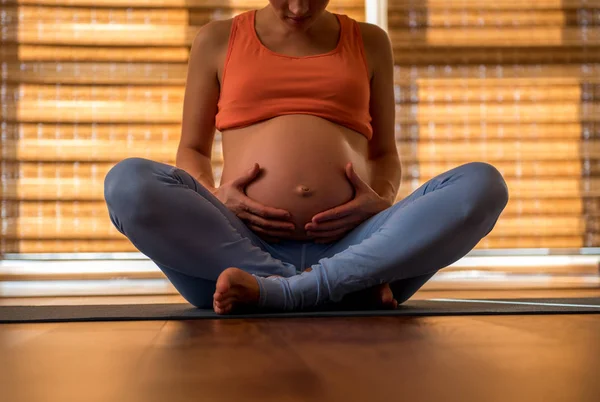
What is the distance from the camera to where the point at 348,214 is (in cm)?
166

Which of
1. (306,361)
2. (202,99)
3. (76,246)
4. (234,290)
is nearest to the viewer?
(306,361)

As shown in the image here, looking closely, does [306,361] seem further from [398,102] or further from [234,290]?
[398,102]

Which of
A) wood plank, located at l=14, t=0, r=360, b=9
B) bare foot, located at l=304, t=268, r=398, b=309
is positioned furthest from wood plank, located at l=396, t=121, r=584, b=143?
bare foot, located at l=304, t=268, r=398, b=309

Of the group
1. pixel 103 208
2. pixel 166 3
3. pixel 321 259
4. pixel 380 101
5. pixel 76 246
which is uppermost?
pixel 166 3

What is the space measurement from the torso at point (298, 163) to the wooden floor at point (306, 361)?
420 millimetres

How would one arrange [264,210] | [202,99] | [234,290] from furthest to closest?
[202,99] → [264,210] → [234,290]

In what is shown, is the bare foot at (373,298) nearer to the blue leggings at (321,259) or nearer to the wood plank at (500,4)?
the blue leggings at (321,259)

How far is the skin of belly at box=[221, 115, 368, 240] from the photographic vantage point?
1663 millimetres

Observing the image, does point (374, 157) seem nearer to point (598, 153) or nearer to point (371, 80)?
point (371, 80)

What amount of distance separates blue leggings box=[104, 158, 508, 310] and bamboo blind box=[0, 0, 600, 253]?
1786 millimetres

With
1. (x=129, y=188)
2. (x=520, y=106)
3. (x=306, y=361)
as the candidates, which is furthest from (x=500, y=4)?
(x=306, y=361)

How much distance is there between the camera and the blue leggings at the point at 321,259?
4.76 feet

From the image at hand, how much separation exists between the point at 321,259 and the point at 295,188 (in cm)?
23

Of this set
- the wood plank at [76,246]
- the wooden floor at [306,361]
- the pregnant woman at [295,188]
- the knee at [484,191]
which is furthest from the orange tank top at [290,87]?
the wood plank at [76,246]
